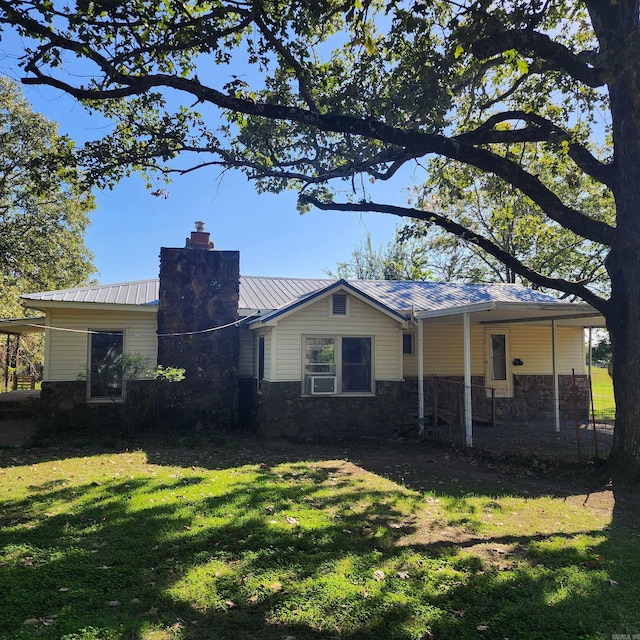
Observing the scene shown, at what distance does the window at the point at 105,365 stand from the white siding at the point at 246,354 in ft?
10.5

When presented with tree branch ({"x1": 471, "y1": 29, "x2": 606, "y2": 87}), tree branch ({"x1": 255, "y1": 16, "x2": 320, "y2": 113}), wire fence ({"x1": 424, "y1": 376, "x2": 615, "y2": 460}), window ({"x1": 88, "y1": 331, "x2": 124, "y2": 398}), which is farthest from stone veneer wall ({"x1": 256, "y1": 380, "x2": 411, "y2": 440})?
tree branch ({"x1": 471, "y1": 29, "x2": 606, "y2": 87})

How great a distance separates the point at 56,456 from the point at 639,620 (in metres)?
9.38

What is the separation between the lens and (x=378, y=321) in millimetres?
11727

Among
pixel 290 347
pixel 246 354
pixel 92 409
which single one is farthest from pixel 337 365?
pixel 92 409

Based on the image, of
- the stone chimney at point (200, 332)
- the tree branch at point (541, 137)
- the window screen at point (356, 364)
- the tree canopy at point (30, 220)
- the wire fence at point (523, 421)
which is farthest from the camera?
the tree canopy at point (30, 220)

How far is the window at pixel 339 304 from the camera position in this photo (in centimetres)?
1145

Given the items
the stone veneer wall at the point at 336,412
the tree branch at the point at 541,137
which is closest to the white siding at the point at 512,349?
the stone veneer wall at the point at 336,412

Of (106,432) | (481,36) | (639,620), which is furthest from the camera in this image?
(106,432)

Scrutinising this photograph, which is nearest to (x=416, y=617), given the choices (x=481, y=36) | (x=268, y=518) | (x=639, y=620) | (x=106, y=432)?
(x=639, y=620)

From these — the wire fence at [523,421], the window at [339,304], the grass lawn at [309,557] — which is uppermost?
the window at [339,304]

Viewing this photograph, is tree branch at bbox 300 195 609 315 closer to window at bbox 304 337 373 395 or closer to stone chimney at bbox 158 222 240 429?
window at bbox 304 337 373 395

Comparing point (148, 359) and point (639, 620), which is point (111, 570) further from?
point (148, 359)

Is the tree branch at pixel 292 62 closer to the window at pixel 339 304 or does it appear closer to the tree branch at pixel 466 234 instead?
the tree branch at pixel 466 234

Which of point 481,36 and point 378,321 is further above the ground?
point 481,36
